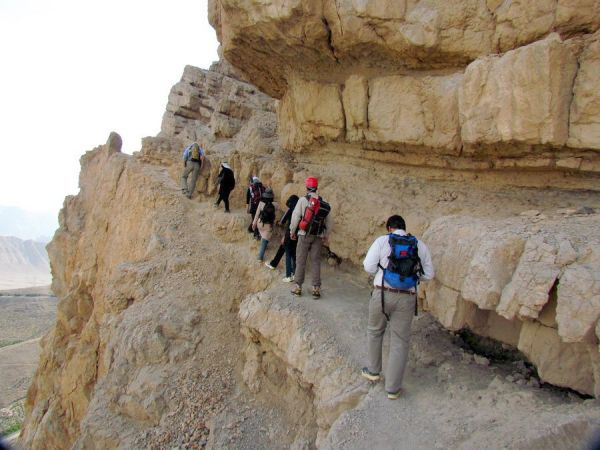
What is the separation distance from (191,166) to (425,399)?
9892 millimetres

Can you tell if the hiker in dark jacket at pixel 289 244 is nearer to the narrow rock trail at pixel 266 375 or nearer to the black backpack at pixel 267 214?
the narrow rock trail at pixel 266 375

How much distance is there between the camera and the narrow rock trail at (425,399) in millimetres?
4082

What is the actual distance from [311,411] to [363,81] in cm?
692

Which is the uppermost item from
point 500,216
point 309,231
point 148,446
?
point 500,216

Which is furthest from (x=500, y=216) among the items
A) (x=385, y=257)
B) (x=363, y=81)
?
(x=363, y=81)

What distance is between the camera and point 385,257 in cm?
532

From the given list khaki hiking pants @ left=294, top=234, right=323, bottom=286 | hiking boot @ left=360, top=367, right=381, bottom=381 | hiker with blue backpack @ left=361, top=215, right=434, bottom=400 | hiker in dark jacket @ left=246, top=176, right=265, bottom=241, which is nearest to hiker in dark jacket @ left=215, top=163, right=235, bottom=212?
hiker in dark jacket @ left=246, top=176, right=265, bottom=241

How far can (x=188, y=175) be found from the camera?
12.8m

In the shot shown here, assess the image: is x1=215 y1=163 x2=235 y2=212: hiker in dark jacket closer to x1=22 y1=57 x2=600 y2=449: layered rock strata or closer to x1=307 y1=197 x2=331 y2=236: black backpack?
x1=22 y1=57 x2=600 y2=449: layered rock strata

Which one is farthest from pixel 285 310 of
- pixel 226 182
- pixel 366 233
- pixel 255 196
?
pixel 226 182

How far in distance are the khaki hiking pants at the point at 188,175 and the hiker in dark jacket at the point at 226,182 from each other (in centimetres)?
142

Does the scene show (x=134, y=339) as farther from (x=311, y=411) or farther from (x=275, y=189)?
(x=275, y=189)

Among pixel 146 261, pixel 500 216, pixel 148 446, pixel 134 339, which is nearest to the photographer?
pixel 500 216

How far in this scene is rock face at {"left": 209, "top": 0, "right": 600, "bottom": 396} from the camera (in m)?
4.79
